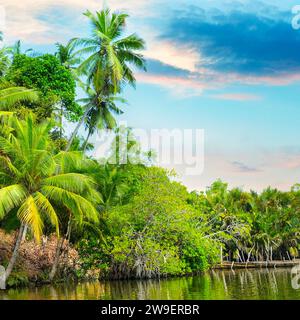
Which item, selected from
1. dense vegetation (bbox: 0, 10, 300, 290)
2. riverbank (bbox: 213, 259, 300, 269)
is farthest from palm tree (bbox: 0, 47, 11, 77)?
riverbank (bbox: 213, 259, 300, 269)

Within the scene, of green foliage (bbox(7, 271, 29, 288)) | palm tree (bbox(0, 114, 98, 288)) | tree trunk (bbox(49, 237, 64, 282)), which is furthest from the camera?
tree trunk (bbox(49, 237, 64, 282))

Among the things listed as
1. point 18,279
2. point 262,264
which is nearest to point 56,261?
point 18,279

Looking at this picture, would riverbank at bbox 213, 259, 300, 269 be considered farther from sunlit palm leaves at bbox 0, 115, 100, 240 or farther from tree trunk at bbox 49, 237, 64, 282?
sunlit palm leaves at bbox 0, 115, 100, 240

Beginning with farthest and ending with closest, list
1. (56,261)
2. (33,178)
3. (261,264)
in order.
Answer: (261,264) < (56,261) < (33,178)

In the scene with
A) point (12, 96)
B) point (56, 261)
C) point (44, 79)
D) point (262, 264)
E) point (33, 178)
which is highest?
point (44, 79)

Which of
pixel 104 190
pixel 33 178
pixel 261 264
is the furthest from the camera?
pixel 261 264

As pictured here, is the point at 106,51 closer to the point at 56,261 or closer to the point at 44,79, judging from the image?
the point at 44,79

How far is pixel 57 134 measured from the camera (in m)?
27.7

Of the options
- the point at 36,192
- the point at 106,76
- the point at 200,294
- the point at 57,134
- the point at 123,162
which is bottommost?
the point at 200,294

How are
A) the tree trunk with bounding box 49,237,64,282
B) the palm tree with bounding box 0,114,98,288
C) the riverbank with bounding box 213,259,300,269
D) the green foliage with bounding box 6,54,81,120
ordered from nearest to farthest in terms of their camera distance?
the palm tree with bounding box 0,114,98,288 → the tree trunk with bounding box 49,237,64,282 → the green foliage with bounding box 6,54,81,120 → the riverbank with bounding box 213,259,300,269

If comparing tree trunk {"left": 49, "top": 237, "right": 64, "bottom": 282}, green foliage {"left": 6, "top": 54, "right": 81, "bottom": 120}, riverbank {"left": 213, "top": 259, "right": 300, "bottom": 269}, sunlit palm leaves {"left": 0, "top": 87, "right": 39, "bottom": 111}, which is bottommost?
riverbank {"left": 213, "top": 259, "right": 300, "bottom": 269}

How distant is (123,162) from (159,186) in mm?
3730

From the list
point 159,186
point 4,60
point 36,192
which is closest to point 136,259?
point 159,186
